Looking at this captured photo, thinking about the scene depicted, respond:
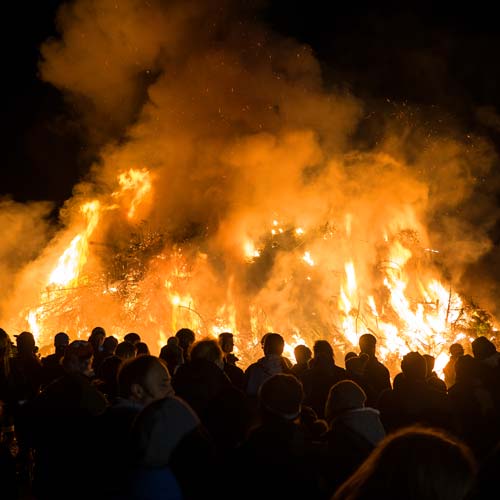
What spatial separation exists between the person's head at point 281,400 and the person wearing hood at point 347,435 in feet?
1.64

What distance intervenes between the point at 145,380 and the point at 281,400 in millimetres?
731

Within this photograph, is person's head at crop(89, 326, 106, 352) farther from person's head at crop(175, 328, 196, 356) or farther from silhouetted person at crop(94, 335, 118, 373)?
person's head at crop(175, 328, 196, 356)

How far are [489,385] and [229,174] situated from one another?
12.3 metres

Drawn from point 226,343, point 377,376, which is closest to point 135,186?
point 226,343

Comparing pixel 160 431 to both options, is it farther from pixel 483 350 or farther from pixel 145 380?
pixel 483 350

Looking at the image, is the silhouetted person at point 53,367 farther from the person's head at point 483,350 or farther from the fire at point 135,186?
the fire at point 135,186

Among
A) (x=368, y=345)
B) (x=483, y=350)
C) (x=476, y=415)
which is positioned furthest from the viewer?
(x=368, y=345)

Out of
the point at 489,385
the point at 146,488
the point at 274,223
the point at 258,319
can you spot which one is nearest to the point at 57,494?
the point at 146,488

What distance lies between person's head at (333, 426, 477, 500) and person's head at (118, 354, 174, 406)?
1448 millimetres

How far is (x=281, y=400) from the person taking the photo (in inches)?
105

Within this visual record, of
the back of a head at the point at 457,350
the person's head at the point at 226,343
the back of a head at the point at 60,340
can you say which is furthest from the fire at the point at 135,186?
the back of a head at the point at 457,350

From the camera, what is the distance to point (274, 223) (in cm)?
1516

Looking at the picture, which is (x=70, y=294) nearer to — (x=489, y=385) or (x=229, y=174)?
(x=229, y=174)

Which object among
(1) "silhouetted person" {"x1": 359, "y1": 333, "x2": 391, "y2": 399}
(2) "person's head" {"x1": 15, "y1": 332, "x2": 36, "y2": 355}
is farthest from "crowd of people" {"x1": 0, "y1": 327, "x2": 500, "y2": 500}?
(2) "person's head" {"x1": 15, "y1": 332, "x2": 36, "y2": 355}
